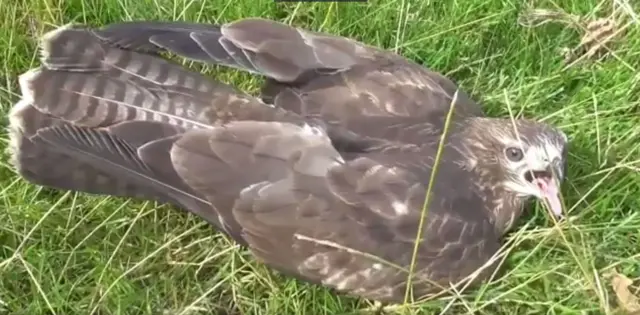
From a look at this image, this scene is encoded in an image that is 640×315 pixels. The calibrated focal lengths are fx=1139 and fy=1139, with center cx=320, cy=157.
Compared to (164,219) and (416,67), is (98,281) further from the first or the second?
(416,67)

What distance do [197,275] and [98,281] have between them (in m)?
0.36

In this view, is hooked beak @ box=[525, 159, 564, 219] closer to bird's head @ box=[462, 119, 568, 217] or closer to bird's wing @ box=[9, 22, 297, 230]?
bird's head @ box=[462, 119, 568, 217]

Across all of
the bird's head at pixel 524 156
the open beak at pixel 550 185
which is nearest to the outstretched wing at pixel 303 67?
the bird's head at pixel 524 156

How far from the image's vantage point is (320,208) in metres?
3.71

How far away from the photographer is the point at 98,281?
4047 mm

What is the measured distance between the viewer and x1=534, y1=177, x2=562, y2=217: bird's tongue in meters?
3.87

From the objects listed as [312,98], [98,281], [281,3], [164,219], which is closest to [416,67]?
[312,98]

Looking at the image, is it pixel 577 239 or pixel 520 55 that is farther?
pixel 520 55

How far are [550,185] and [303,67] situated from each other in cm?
95

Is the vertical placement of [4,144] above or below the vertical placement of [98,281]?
above

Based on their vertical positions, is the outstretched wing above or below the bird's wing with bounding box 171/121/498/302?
above

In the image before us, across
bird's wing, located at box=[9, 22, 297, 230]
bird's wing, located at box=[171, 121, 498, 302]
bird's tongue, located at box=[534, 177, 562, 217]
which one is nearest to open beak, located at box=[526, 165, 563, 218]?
bird's tongue, located at box=[534, 177, 562, 217]

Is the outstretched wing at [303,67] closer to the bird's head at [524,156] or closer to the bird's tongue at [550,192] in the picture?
the bird's head at [524,156]

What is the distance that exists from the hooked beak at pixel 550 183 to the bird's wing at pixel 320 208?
1.02ft
